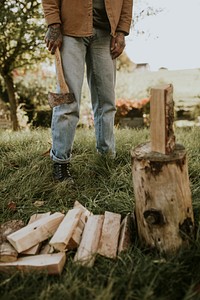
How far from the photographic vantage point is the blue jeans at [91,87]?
2.73 meters

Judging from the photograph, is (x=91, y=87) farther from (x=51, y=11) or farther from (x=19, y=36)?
(x=19, y=36)

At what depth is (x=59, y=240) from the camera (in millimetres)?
1818

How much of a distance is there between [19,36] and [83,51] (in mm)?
4960

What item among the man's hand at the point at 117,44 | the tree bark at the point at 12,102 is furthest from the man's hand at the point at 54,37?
the tree bark at the point at 12,102

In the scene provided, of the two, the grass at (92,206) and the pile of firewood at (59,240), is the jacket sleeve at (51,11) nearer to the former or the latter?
the grass at (92,206)

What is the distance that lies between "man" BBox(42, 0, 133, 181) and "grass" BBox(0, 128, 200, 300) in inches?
8.7

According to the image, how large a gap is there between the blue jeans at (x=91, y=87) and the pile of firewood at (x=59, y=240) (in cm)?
80

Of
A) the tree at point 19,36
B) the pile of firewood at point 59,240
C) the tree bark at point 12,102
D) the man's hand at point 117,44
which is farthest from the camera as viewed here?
the tree bark at point 12,102

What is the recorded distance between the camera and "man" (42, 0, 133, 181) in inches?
107

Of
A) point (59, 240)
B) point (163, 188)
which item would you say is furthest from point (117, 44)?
point (59, 240)

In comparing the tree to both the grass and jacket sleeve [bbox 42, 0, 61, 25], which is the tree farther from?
jacket sleeve [bbox 42, 0, 61, 25]

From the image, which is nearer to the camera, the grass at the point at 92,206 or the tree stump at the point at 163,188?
the grass at the point at 92,206

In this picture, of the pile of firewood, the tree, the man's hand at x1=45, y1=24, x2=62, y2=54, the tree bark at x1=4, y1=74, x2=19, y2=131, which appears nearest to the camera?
the pile of firewood

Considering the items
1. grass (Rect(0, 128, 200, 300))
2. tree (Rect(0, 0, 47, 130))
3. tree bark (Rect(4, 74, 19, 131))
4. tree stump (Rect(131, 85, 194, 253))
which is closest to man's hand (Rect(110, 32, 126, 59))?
grass (Rect(0, 128, 200, 300))
